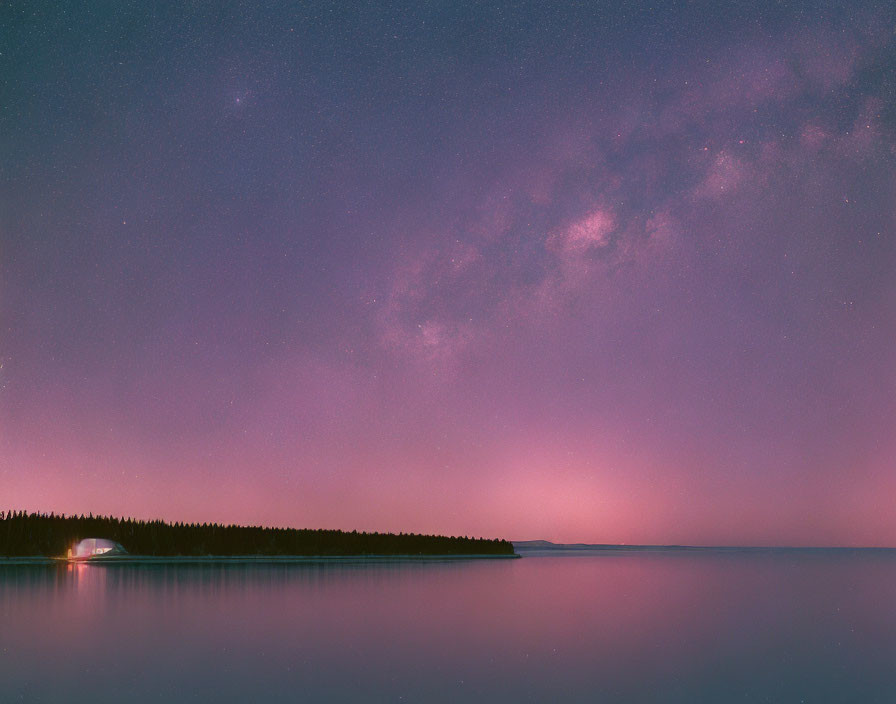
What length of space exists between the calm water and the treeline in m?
53.3

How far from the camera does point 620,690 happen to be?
819 inches

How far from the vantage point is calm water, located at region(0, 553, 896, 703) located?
787 inches

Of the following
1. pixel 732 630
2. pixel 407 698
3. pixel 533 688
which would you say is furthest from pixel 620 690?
pixel 732 630

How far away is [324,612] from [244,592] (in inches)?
520

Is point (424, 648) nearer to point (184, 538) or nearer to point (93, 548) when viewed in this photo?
point (93, 548)

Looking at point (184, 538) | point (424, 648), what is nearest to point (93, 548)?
point (184, 538)

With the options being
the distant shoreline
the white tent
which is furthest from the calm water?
the white tent

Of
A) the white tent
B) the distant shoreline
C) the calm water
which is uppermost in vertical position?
the calm water

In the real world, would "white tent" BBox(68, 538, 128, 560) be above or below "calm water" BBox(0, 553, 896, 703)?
below

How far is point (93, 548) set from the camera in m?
94.4

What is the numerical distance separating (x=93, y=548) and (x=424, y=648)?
8138 centimetres

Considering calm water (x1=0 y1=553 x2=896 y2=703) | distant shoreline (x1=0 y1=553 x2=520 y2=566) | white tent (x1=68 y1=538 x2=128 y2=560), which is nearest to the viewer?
calm water (x1=0 y1=553 x2=896 y2=703)

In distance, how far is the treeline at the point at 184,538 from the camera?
96375mm

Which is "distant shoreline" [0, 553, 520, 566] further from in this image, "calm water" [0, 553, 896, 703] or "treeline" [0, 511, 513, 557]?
"calm water" [0, 553, 896, 703]
